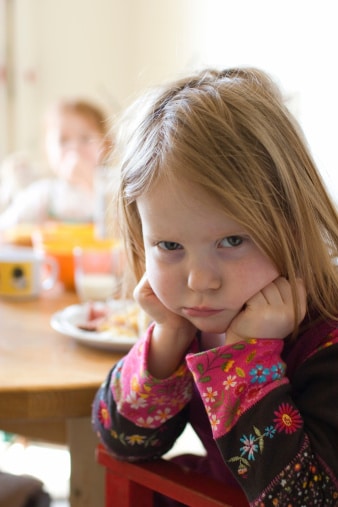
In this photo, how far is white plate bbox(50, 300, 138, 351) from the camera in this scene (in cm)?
110

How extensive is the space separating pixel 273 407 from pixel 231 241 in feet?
0.58

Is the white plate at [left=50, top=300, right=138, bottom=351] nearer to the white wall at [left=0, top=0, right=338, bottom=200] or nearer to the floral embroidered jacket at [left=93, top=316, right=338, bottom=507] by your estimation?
the floral embroidered jacket at [left=93, top=316, right=338, bottom=507]

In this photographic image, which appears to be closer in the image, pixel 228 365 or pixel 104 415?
pixel 228 365

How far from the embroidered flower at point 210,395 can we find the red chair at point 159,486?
0.35 feet

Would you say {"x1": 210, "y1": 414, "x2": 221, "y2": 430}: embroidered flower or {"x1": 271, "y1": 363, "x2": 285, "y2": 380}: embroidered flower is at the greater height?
{"x1": 271, "y1": 363, "x2": 285, "y2": 380}: embroidered flower

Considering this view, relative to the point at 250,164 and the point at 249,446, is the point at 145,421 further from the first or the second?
the point at 250,164

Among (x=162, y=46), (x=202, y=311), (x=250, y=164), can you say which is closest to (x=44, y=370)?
(x=202, y=311)

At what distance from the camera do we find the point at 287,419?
2.52 ft

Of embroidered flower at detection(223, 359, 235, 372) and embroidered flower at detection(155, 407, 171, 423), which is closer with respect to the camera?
embroidered flower at detection(223, 359, 235, 372)

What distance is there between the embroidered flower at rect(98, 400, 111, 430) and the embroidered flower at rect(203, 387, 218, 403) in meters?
0.17

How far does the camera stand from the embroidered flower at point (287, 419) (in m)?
0.76

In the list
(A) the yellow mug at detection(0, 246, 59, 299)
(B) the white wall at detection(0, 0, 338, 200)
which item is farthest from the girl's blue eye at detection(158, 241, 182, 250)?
(B) the white wall at detection(0, 0, 338, 200)

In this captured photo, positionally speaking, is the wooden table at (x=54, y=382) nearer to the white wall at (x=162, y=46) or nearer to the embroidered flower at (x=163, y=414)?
the embroidered flower at (x=163, y=414)

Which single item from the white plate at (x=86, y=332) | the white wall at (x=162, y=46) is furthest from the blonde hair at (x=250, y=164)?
the white wall at (x=162, y=46)
